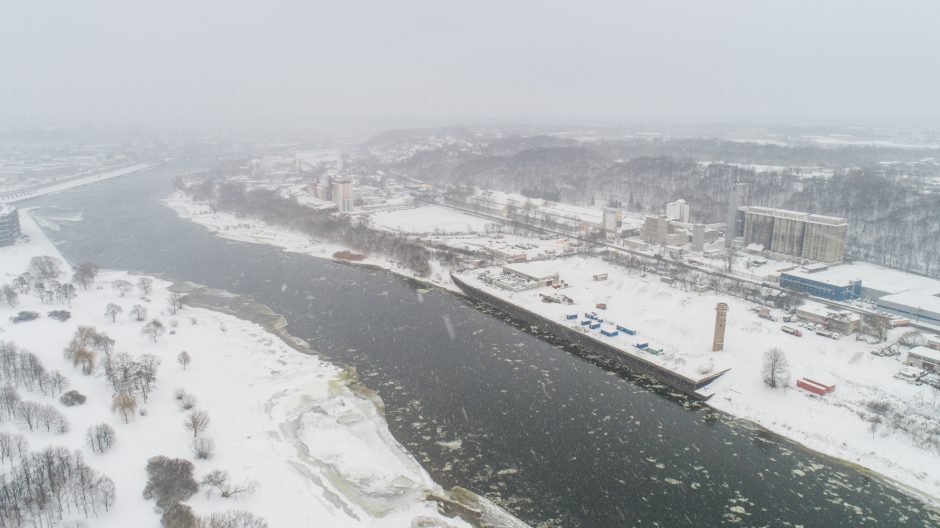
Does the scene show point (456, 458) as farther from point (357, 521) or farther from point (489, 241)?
point (489, 241)

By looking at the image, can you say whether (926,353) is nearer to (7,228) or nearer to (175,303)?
(175,303)

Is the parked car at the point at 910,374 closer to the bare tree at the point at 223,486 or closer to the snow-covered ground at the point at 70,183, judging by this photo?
the bare tree at the point at 223,486

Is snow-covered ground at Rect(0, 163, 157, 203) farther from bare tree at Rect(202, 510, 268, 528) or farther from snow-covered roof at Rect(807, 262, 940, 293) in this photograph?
snow-covered roof at Rect(807, 262, 940, 293)

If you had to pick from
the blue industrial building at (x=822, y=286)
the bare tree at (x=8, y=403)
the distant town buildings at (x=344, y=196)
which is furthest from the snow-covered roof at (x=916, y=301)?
the distant town buildings at (x=344, y=196)

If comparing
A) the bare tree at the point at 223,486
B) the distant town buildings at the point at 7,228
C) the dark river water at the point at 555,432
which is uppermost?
the distant town buildings at the point at 7,228

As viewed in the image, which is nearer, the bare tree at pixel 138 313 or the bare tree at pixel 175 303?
the bare tree at pixel 138 313

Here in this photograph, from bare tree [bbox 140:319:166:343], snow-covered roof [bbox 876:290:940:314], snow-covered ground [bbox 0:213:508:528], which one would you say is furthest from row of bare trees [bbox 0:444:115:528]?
snow-covered roof [bbox 876:290:940:314]
